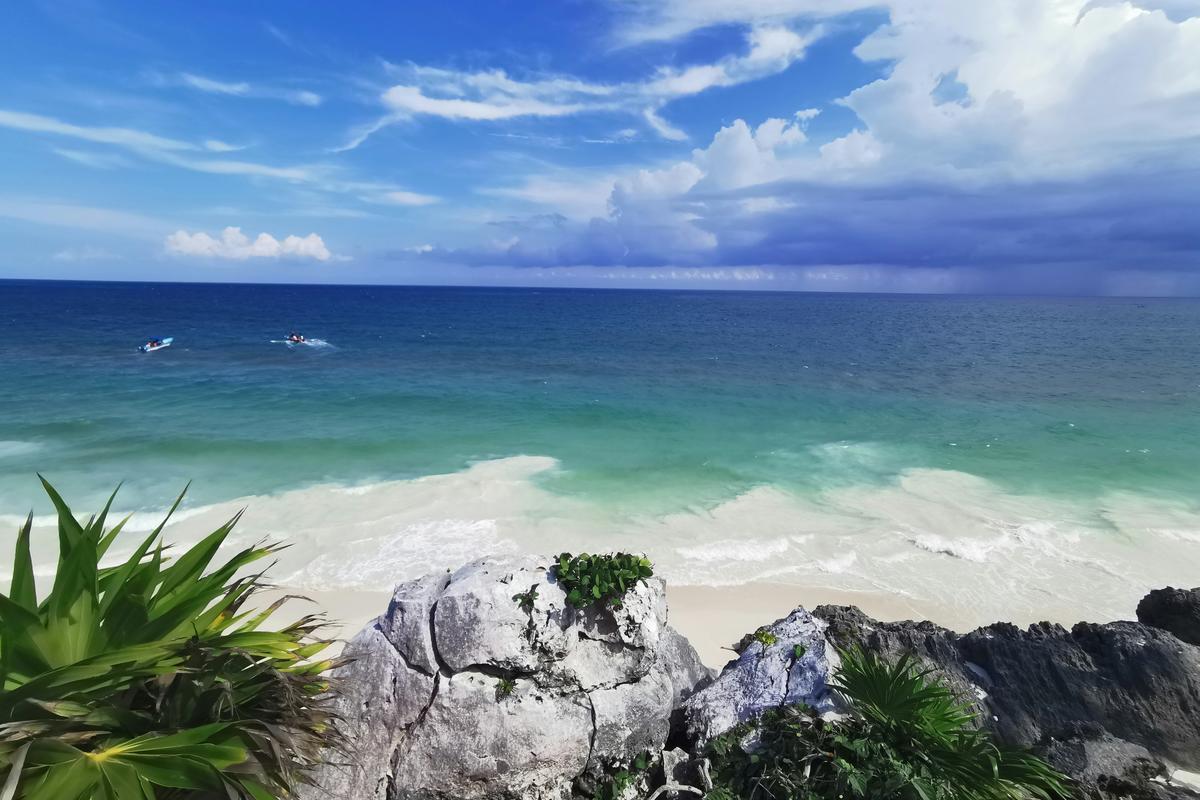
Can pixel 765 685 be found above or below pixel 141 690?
below

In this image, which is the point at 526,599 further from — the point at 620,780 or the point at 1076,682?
the point at 1076,682

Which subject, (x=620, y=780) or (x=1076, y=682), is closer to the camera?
(x=620, y=780)

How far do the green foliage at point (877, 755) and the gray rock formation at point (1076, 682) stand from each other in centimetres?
101

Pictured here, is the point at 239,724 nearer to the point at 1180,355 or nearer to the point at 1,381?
the point at 1,381

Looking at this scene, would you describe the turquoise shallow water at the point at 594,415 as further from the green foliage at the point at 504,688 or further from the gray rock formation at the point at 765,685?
the green foliage at the point at 504,688

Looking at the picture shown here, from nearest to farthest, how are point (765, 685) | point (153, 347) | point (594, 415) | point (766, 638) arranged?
point (765, 685) < point (766, 638) < point (594, 415) < point (153, 347)

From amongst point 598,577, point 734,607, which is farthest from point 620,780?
point 734,607

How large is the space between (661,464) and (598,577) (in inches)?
652

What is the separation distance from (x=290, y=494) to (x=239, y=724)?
647 inches

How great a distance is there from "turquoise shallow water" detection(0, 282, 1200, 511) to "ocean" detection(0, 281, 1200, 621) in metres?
0.18

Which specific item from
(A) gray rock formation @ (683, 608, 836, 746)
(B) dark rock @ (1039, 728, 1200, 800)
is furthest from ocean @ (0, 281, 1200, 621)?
(B) dark rock @ (1039, 728, 1200, 800)

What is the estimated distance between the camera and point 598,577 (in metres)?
5.54

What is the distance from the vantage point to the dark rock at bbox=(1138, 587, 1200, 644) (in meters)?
7.18

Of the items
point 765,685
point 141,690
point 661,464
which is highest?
point 141,690
